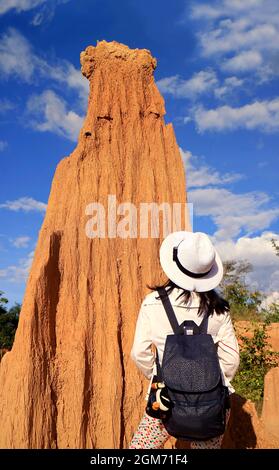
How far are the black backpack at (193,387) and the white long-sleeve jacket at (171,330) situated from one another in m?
0.17

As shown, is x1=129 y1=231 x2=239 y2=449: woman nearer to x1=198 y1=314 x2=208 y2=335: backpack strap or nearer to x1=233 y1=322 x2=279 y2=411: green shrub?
x1=198 y1=314 x2=208 y2=335: backpack strap

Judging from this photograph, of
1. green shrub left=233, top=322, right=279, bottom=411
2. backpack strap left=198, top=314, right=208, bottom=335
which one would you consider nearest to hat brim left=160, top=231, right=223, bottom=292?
backpack strap left=198, top=314, right=208, bottom=335

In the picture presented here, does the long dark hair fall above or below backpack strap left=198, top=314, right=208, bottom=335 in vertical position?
above

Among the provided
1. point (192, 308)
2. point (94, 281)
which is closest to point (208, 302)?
point (192, 308)

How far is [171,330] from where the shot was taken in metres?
3.32

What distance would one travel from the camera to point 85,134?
27.5 ft

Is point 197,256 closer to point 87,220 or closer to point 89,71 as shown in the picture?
point 87,220

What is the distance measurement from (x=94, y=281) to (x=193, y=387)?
4493 millimetres

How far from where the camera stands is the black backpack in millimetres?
3045

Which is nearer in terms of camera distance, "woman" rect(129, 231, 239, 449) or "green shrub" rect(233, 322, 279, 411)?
"woman" rect(129, 231, 239, 449)

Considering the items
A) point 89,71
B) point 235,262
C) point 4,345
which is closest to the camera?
point 89,71

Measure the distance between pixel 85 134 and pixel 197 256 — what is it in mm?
5707
